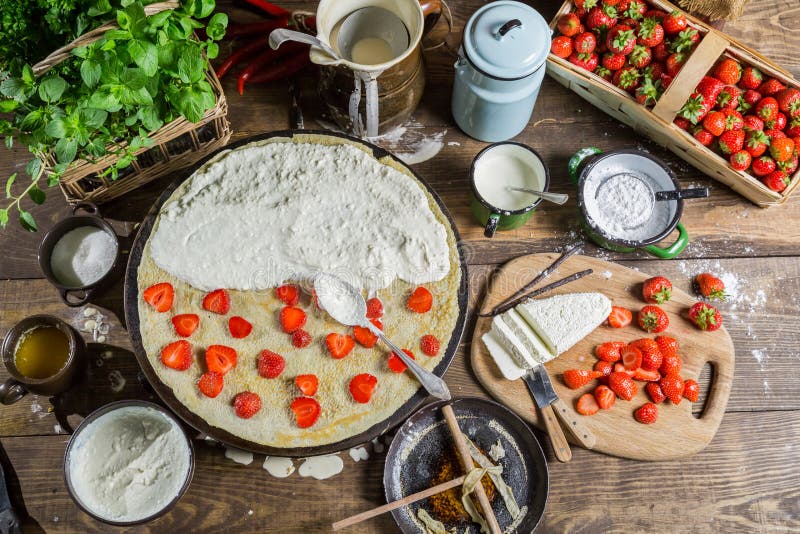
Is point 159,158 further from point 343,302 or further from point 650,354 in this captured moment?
point 650,354

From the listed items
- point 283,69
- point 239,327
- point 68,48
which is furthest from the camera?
point 283,69

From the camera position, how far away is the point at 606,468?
6.42ft

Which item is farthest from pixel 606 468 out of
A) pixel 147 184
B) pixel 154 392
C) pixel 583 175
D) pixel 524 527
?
A: pixel 147 184

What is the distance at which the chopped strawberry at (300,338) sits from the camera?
183cm

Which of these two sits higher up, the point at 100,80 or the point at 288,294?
the point at 100,80

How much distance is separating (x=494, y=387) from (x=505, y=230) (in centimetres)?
48

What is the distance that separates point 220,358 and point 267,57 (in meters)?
0.95

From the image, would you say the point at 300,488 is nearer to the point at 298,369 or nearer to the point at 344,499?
the point at 344,499

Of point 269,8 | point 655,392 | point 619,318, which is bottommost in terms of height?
→ point 655,392

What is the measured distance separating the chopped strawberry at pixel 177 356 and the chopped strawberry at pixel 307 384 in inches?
11.6

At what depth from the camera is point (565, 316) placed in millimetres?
1933

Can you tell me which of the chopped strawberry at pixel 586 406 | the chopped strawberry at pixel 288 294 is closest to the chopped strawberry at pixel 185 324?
the chopped strawberry at pixel 288 294

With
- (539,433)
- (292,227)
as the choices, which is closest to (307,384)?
(292,227)

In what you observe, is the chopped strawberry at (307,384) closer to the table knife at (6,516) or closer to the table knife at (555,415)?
the table knife at (555,415)
